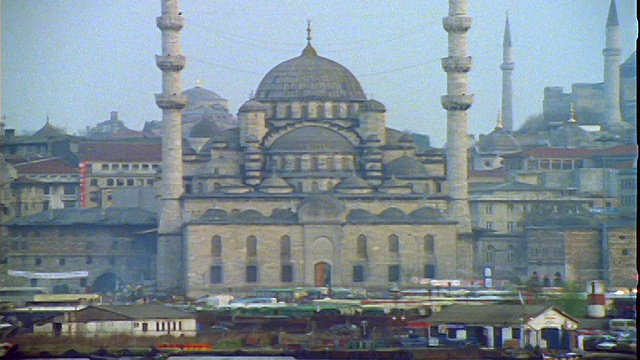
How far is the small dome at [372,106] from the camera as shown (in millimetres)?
Answer: 74500

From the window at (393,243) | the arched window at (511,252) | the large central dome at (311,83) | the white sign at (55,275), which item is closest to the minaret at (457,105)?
the arched window at (511,252)

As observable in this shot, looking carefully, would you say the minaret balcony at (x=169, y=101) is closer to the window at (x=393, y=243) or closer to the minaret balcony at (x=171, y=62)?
the minaret balcony at (x=171, y=62)

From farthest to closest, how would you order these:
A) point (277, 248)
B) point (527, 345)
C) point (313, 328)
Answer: point (277, 248) → point (313, 328) → point (527, 345)

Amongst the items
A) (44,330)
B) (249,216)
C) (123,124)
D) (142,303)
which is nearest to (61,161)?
(123,124)

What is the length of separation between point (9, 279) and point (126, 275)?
3.10 meters

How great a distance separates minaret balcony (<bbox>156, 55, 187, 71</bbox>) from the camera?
70.6 metres

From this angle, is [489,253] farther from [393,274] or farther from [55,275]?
[55,275]

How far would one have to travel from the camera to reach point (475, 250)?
72000mm

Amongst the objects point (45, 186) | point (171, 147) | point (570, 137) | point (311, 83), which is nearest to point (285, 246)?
point (171, 147)

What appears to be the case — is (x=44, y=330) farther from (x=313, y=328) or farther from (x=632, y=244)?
(x=632, y=244)

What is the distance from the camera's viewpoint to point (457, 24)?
7144 centimetres

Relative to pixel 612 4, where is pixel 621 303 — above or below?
below

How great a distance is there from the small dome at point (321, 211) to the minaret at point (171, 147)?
152 inches

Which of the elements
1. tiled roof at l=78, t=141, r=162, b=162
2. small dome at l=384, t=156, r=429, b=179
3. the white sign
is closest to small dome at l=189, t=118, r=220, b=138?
tiled roof at l=78, t=141, r=162, b=162
